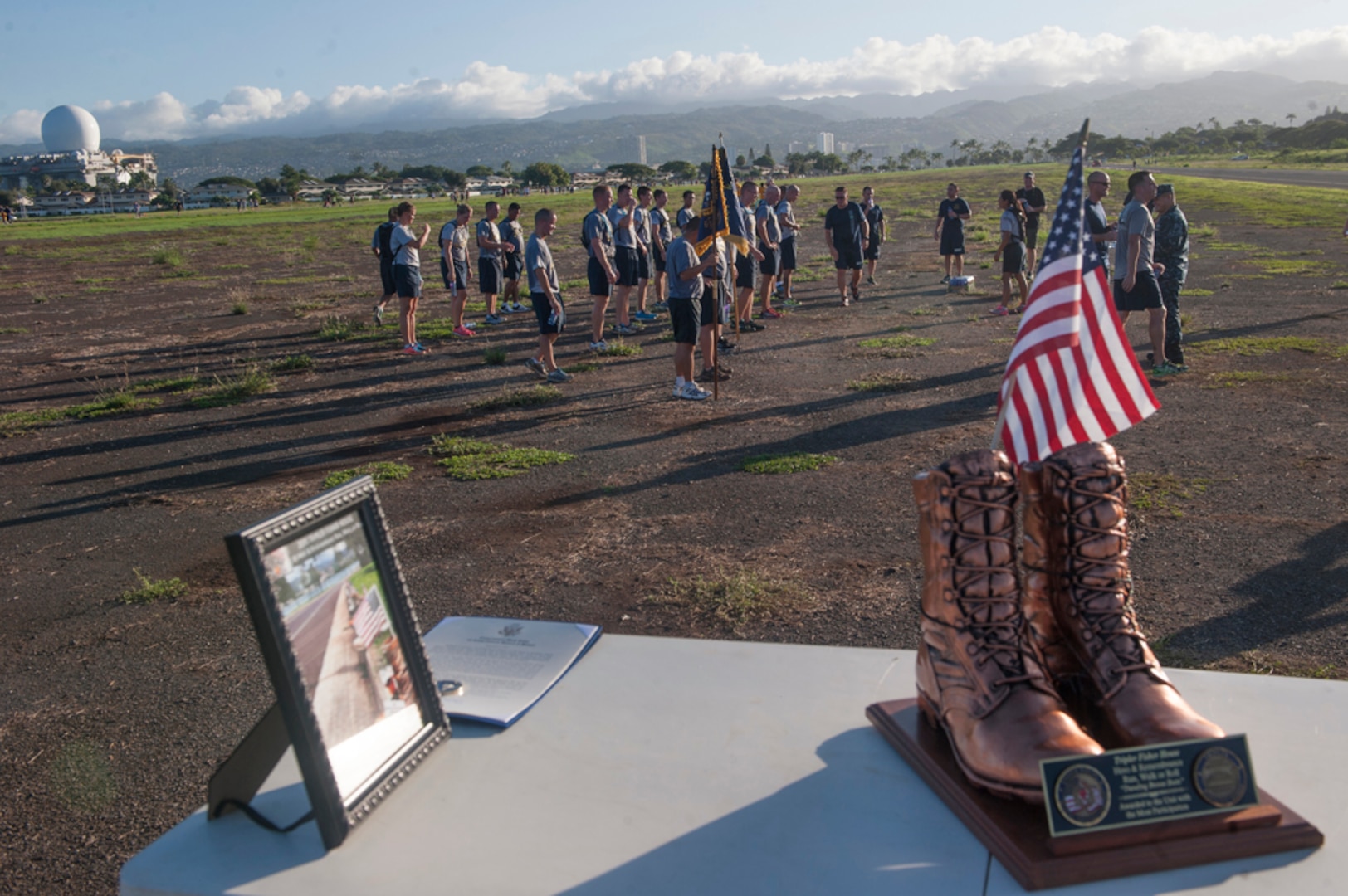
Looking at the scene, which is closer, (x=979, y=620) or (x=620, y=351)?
(x=979, y=620)

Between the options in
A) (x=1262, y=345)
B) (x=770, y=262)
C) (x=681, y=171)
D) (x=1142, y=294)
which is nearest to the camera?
(x=1142, y=294)

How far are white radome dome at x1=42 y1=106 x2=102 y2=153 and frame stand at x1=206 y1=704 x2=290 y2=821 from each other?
176m

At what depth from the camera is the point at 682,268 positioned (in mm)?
10172

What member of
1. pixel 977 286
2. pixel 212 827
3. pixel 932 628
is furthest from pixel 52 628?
pixel 977 286

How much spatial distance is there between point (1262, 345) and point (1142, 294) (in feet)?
10.4

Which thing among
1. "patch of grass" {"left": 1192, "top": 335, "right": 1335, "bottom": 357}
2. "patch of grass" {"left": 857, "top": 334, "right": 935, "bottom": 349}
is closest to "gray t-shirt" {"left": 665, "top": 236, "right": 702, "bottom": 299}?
"patch of grass" {"left": 857, "top": 334, "right": 935, "bottom": 349}

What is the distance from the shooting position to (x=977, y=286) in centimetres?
1908

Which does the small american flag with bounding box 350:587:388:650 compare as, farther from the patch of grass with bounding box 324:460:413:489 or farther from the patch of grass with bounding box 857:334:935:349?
the patch of grass with bounding box 857:334:935:349

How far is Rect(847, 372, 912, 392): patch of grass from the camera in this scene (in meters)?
10.3

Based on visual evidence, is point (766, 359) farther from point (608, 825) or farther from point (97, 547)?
point (608, 825)

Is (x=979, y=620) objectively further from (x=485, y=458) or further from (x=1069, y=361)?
(x=485, y=458)

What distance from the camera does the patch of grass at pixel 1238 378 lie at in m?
9.75

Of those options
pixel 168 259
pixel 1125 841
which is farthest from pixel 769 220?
pixel 168 259

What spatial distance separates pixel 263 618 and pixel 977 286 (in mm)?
19255
